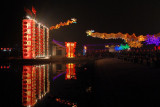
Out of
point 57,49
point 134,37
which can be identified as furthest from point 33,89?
point 57,49

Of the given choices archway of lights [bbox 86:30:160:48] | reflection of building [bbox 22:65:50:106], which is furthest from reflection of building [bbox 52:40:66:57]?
reflection of building [bbox 22:65:50:106]

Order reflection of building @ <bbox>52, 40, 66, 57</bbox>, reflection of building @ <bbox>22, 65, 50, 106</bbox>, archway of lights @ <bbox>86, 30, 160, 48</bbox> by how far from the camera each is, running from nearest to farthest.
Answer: reflection of building @ <bbox>22, 65, 50, 106</bbox> < archway of lights @ <bbox>86, 30, 160, 48</bbox> < reflection of building @ <bbox>52, 40, 66, 57</bbox>

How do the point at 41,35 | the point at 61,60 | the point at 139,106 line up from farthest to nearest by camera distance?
the point at 41,35 → the point at 61,60 → the point at 139,106

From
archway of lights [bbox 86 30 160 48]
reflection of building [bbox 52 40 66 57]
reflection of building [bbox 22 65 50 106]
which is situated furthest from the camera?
reflection of building [bbox 52 40 66 57]

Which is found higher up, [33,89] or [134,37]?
[134,37]

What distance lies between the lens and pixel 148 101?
386cm

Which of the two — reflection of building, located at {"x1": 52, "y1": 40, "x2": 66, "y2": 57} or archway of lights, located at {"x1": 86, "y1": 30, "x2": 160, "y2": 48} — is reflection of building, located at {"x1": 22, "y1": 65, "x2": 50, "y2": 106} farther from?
reflection of building, located at {"x1": 52, "y1": 40, "x2": 66, "y2": 57}

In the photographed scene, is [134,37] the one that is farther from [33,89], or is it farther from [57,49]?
[57,49]

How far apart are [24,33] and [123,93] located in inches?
838

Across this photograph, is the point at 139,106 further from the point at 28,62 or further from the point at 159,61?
the point at 28,62

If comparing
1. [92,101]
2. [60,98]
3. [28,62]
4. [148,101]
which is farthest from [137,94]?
[28,62]

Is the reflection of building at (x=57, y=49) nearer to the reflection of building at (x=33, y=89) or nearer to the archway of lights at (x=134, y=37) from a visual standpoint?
the archway of lights at (x=134, y=37)

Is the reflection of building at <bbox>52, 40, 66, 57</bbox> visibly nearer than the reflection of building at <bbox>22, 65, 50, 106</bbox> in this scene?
No

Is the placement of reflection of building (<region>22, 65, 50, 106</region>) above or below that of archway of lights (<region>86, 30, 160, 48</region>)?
below
